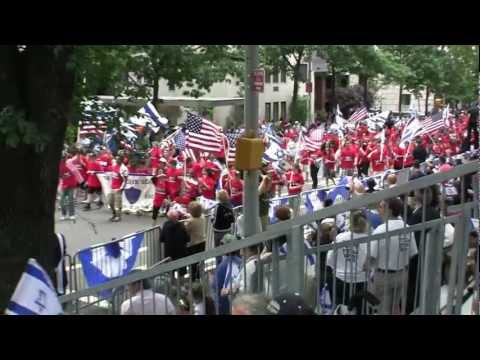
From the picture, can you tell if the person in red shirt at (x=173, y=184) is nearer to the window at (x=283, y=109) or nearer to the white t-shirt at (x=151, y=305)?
the white t-shirt at (x=151, y=305)

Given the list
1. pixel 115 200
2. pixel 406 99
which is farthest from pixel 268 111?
pixel 115 200

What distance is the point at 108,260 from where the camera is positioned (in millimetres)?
9602

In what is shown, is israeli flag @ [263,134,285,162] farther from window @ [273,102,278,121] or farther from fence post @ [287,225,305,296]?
window @ [273,102,278,121]

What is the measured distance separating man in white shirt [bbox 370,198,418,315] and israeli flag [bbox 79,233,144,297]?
218 inches

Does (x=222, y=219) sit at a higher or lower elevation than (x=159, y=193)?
higher

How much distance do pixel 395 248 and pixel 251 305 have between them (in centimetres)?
88

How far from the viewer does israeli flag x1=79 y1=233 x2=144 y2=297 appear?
9.30m

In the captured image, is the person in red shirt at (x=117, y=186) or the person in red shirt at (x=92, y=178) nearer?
the person in red shirt at (x=117, y=186)

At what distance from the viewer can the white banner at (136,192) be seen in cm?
1775

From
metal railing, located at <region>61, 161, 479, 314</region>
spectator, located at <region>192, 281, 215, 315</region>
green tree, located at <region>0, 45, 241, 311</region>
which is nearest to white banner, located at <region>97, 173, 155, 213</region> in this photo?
green tree, located at <region>0, 45, 241, 311</region>

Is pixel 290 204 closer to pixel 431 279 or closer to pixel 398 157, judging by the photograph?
pixel 431 279

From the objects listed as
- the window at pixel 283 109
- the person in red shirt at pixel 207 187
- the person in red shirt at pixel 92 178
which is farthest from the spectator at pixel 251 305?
the window at pixel 283 109
